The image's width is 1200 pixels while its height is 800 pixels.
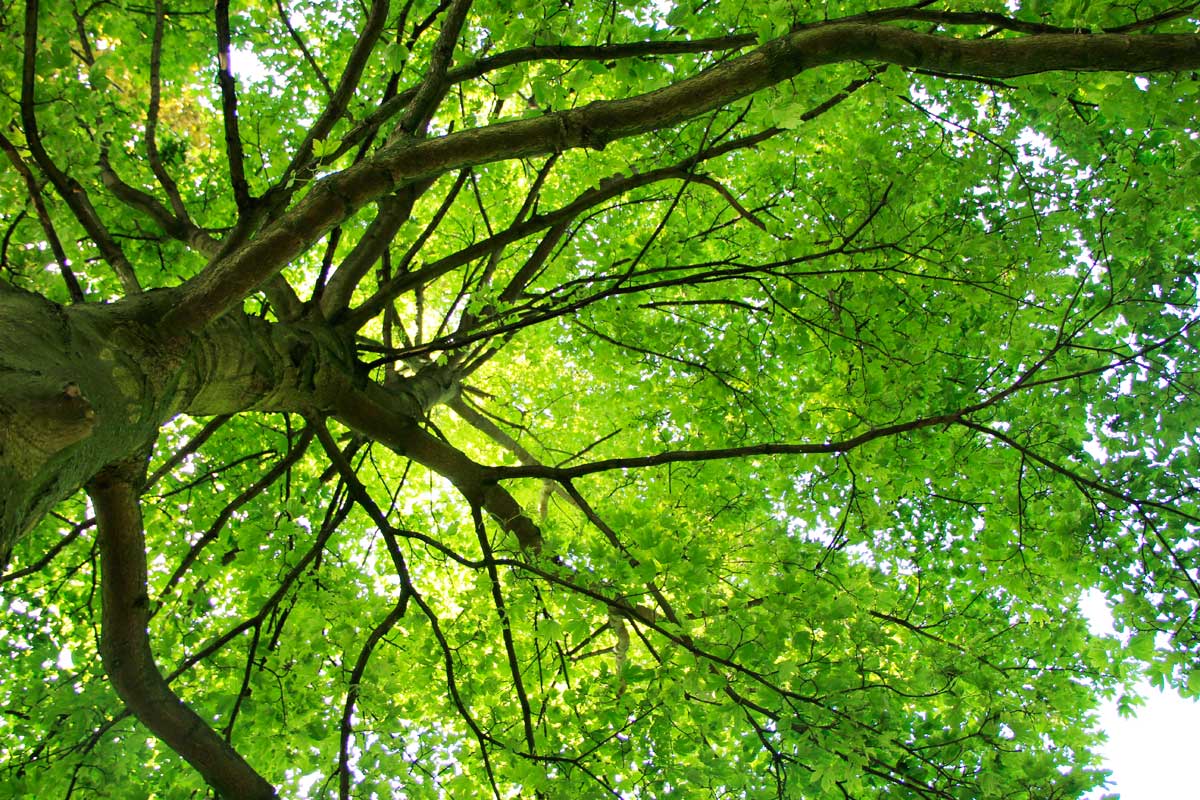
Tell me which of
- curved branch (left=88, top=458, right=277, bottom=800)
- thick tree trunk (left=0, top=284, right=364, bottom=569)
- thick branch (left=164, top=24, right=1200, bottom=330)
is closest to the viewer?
thick tree trunk (left=0, top=284, right=364, bottom=569)

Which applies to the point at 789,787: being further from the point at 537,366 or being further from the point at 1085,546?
the point at 537,366

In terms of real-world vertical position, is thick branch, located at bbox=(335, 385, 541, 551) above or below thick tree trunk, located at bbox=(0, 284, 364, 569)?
above

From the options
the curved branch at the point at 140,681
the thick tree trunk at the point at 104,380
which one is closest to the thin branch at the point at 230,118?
the thick tree trunk at the point at 104,380

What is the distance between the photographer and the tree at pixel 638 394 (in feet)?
7.57

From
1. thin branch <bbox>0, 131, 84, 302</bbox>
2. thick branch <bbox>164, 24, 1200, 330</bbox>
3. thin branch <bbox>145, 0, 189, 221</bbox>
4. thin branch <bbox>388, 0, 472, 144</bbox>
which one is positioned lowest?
thick branch <bbox>164, 24, 1200, 330</bbox>

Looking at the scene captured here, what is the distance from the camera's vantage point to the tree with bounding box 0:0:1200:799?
2.31 metres

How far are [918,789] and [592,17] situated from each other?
4.17 meters

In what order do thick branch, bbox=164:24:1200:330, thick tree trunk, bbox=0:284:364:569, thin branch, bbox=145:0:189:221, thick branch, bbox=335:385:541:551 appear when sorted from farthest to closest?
thick branch, bbox=335:385:541:551, thin branch, bbox=145:0:189:221, thick branch, bbox=164:24:1200:330, thick tree trunk, bbox=0:284:364:569

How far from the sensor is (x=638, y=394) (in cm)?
617

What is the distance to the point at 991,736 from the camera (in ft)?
9.25

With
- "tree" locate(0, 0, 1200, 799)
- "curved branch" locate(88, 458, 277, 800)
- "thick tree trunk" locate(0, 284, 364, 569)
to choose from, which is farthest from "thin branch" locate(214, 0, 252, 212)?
"curved branch" locate(88, 458, 277, 800)

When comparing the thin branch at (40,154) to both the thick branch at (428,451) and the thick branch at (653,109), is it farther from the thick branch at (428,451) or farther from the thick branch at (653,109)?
the thick branch at (428,451)

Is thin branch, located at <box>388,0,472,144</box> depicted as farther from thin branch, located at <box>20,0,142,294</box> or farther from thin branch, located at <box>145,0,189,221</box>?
thin branch, located at <box>145,0,189,221</box>

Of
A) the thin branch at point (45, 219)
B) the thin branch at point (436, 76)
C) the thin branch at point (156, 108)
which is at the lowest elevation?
the thin branch at point (45, 219)
